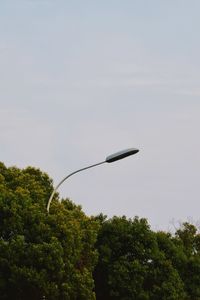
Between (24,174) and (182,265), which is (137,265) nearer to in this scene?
(182,265)

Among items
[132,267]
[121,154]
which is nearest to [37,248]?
[121,154]

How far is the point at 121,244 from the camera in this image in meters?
36.3

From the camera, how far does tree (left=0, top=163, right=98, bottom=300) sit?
89.8ft

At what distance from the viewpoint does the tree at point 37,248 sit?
27.4m

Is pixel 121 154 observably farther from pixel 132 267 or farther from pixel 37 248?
pixel 132 267

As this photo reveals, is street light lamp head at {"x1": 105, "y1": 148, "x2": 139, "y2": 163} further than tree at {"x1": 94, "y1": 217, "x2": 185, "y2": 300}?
No

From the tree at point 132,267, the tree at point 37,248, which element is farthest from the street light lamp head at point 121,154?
the tree at point 132,267

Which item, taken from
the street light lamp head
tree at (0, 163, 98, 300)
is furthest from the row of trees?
the street light lamp head

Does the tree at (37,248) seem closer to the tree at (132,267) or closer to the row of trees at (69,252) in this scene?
the row of trees at (69,252)

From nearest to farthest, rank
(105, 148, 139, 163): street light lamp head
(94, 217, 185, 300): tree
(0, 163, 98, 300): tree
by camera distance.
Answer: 1. (105, 148, 139, 163): street light lamp head
2. (0, 163, 98, 300): tree
3. (94, 217, 185, 300): tree

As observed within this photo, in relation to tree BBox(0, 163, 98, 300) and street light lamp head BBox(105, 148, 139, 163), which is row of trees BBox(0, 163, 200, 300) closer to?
tree BBox(0, 163, 98, 300)

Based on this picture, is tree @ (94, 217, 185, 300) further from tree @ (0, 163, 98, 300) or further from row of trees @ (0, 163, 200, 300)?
tree @ (0, 163, 98, 300)

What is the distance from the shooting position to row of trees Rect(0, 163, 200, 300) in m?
27.5

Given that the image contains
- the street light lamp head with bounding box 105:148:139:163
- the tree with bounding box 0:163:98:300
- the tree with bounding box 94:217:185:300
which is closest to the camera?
the street light lamp head with bounding box 105:148:139:163
